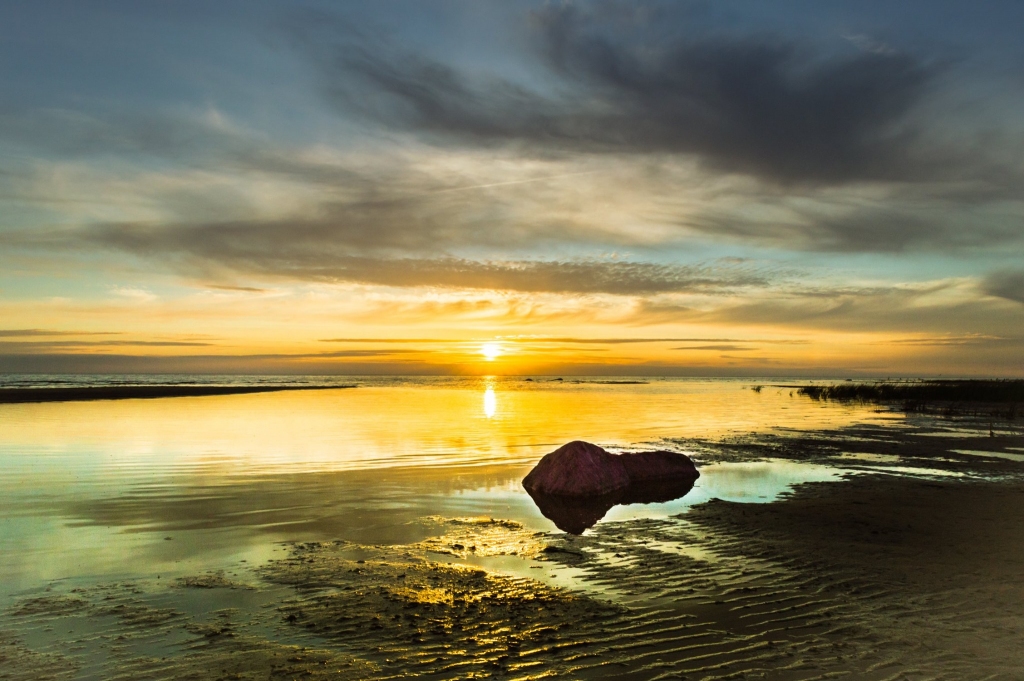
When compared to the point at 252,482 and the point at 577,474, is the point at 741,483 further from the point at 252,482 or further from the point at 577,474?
the point at 252,482

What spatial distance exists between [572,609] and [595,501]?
7523 mm

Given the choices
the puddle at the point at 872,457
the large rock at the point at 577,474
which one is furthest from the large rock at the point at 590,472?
the puddle at the point at 872,457

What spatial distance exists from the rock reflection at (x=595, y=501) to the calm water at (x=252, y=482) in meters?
0.43

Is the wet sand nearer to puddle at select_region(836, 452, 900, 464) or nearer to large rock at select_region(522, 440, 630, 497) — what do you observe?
large rock at select_region(522, 440, 630, 497)

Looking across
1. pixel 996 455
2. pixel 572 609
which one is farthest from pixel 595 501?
pixel 996 455

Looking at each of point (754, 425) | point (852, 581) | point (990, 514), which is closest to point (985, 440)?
point (754, 425)

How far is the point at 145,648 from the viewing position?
21.2ft

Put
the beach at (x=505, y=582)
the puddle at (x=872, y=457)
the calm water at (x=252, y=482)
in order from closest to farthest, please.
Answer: the beach at (x=505, y=582) → the calm water at (x=252, y=482) → the puddle at (x=872, y=457)

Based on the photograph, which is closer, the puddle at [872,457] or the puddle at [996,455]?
the puddle at [872,457]

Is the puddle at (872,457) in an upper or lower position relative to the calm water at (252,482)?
upper

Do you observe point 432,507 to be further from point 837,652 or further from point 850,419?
point 850,419

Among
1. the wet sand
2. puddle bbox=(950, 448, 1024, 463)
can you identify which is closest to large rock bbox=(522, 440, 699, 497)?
the wet sand

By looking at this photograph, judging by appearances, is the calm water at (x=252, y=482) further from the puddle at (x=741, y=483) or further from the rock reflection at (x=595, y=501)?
the rock reflection at (x=595, y=501)

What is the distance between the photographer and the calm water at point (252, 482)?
10.4 metres
